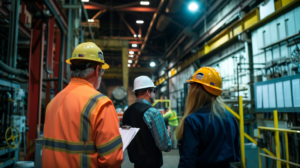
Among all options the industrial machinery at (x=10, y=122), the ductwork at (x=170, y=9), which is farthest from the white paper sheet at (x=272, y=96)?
the ductwork at (x=170, y=9)

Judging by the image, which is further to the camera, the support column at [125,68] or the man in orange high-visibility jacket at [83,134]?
the support column at [125,68]

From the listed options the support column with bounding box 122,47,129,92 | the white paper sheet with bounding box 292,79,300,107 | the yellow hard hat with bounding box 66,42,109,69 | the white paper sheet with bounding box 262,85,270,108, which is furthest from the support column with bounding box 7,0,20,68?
the support column with bounding box 122,47,129,92

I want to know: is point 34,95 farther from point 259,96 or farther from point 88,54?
point 259,96

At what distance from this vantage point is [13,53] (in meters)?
4.37

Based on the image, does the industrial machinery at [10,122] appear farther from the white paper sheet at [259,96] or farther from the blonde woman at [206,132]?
the white paper sheet at [259,96]

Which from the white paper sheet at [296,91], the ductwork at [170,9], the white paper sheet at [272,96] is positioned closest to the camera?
the white paper sheet at [296,91]

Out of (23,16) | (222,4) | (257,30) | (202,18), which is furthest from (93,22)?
(257,30)

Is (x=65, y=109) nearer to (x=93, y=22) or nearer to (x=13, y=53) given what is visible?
(x=13, y=53)

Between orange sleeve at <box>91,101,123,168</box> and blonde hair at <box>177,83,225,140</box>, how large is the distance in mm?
645

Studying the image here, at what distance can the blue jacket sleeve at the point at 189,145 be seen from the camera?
170 cm

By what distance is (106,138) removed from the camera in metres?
1.38

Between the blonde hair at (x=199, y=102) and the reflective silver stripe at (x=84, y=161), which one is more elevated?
the blonde hair at (x=199, y=102)

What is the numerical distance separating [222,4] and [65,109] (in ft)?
36.4

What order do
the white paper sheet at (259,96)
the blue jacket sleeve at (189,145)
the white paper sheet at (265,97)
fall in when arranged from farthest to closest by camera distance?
the white paper sheet at (259,96) < the white paper sheet at (265,97) < the blue jacket sleeve at (189,145)
